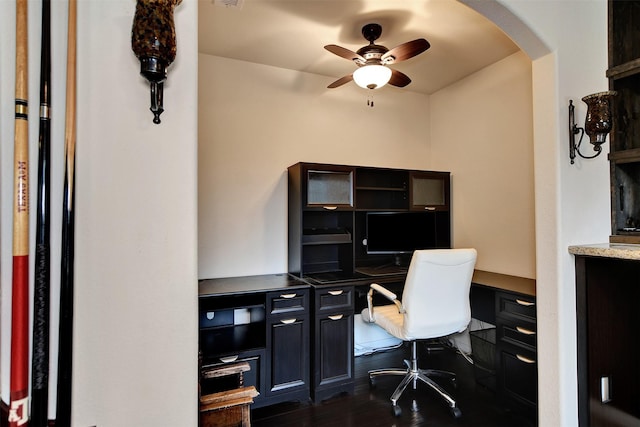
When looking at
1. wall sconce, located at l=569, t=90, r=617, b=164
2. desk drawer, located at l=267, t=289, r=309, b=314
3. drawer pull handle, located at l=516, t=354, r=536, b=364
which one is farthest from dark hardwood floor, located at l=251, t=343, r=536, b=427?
wall sconce, located at l=569, t=90, r=617, b=164

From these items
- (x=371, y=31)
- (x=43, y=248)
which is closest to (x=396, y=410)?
(x=43, y=248)

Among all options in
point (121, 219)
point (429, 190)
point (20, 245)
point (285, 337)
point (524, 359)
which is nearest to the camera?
point (20, 245)

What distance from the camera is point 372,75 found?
2328 mm

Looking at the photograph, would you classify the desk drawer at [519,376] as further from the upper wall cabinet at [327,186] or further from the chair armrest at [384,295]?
the upper wall cabinet at [327,186]

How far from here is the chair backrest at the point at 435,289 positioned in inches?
88.2

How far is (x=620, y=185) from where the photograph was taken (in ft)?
6.64

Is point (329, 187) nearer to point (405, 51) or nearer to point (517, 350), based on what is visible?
point (405, 51)

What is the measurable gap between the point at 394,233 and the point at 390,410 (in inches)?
60.2

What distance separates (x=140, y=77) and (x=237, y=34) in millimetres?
1902

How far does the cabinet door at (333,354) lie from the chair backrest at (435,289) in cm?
50

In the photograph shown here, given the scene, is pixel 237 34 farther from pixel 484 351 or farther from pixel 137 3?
pixel 484 351

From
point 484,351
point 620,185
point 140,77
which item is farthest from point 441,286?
point 140,77

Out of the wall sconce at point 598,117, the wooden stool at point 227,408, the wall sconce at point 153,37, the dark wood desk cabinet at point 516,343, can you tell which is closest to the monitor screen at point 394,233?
the dark wood desk cabinet at point 516,343

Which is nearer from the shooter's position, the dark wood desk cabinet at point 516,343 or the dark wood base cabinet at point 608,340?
the dark wood base cabinet at point 608,340
